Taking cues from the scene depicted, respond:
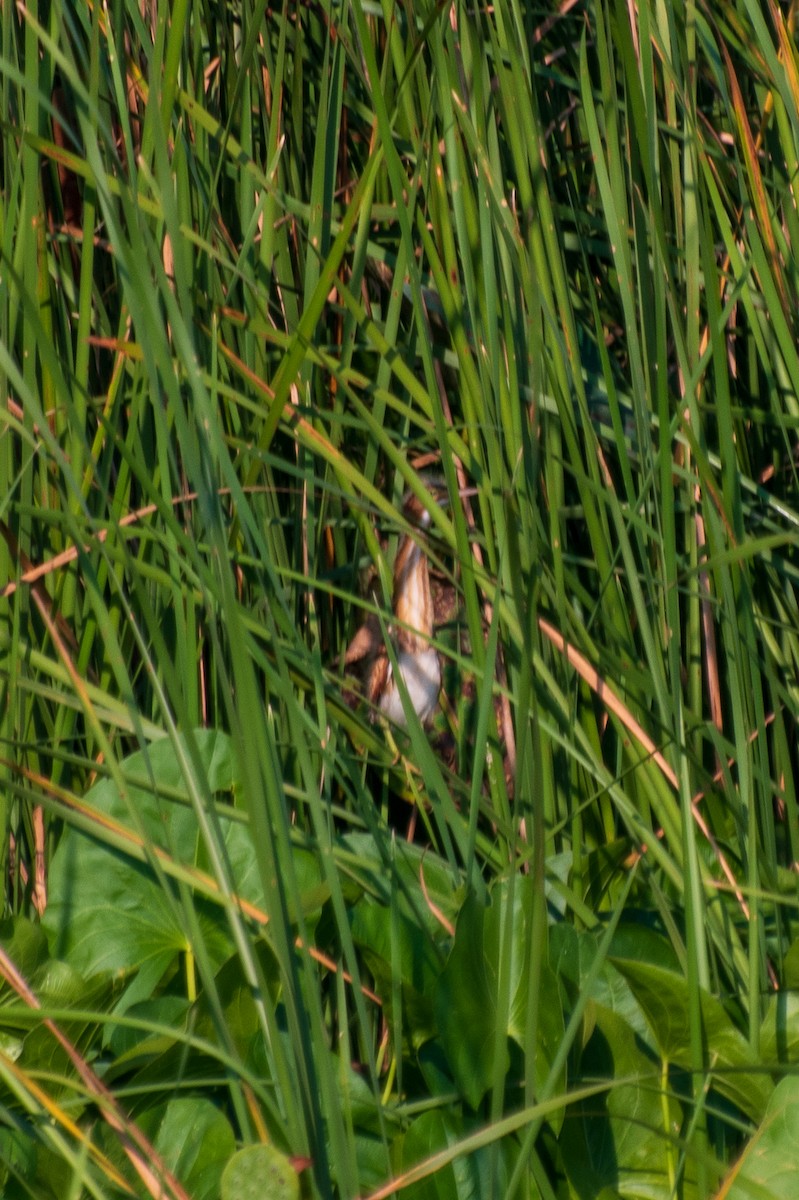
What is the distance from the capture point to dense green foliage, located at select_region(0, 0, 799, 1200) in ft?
2.02

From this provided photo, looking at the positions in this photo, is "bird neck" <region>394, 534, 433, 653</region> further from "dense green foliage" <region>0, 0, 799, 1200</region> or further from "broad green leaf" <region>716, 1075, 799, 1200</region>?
"broad green leaf" <region>716, 1075, 799, 1200</region>

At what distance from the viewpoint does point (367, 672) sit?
1155 mm

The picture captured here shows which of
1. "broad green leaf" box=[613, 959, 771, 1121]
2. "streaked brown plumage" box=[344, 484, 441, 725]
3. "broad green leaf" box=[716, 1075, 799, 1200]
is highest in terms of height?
"streaked brown plumage" box=[344, 484, 441, 725]

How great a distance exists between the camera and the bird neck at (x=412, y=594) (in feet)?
3.96

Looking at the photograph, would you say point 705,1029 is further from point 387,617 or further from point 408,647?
point 408,647

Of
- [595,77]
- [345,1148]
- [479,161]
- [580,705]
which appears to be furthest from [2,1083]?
[595,77]

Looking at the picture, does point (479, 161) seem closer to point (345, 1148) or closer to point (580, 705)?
point (580, 705)

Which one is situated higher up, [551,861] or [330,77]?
[330,77]

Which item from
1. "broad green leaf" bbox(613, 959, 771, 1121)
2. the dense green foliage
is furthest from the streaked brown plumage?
"broad green leaf" bbox(613, 959, 771, 1121)

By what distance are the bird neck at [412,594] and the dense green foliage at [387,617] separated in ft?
0.52

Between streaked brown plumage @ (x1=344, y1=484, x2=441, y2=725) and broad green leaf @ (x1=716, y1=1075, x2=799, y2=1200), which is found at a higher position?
streaked brown plumage @ (x1=344, y1=484, x2=441, y2=725)

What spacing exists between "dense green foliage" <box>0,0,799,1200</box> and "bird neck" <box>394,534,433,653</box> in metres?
0.16

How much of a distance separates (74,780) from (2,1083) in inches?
10.6

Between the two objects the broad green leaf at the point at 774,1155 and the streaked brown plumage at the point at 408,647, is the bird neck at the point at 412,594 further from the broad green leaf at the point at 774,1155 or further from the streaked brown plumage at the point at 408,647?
the broad green leaf at the point at 774,1155
